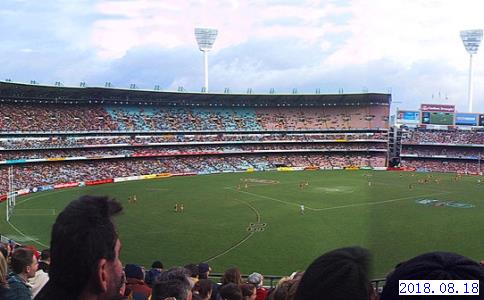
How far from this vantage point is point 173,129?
82.9 metres

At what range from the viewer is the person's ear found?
9.34ft

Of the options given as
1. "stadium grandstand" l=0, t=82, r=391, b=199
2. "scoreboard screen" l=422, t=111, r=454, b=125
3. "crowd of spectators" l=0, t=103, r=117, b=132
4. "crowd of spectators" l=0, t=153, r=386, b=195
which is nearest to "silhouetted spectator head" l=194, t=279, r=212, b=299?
"stadium grandstand" l=0, t=82, r=391, b=199

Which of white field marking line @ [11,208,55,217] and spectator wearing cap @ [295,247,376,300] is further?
white field marking line @ [11,208,55,217]

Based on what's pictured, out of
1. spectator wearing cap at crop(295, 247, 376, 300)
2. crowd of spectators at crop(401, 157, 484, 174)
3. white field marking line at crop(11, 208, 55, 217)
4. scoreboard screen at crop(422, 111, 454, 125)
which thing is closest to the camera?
spectator wearing cap at crop(295, 247, 376, 300)

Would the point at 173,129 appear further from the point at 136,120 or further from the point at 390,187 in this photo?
the point at 390,187

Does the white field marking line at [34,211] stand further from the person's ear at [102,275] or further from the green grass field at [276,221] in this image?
the person's ear at [102,275]

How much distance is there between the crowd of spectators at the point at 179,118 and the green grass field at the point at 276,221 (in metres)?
16.7

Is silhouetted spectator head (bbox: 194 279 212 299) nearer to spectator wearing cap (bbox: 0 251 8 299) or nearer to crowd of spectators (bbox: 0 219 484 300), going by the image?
crowd of spectators (bbox: 0 219 484 300)

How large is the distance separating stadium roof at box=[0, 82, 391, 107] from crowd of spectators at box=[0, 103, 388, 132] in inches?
49.0

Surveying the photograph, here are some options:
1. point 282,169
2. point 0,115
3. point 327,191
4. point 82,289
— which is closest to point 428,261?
point 82,289

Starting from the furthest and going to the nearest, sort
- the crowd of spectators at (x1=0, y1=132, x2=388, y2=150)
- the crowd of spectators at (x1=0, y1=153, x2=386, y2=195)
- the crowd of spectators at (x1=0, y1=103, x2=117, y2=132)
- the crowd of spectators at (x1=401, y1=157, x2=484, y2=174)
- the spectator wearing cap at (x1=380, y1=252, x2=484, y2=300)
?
the crowd of spectators at (x1=401, y1=157, x2=484, y2=174), the crowd of spectators at (x1=0, y1=103, x2=117, y2=132), the crowd of spectators at (x1=0, y1=132, x2=388, y2=150), the crowd of spectators at (x1=0, y1=153, x2=386, y2=195), the spectator wearing cap at (x1=380, y1=252, x2=484, y2=300)

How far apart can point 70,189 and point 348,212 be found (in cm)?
3268

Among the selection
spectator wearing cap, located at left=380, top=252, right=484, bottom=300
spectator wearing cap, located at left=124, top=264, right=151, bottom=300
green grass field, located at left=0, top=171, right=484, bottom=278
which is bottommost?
green grass field, located at left=0, top=171, right=484, bottom=278

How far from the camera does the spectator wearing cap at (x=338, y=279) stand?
2068 millimetres
